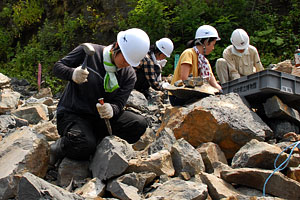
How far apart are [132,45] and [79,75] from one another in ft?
1.82

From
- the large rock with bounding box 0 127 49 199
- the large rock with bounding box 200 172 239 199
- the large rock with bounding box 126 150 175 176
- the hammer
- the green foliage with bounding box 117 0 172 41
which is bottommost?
the large rock with bounding box 200 172 239 199

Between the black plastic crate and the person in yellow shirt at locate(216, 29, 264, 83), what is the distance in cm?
118

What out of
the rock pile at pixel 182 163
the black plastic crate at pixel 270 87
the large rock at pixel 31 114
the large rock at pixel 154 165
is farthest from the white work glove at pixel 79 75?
the large rock at pixel 31 114

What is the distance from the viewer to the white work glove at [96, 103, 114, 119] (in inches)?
141

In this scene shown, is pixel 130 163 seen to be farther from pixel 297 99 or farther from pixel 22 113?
pixel 22 113

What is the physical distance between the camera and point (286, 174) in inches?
130

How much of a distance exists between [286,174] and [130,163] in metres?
1.32

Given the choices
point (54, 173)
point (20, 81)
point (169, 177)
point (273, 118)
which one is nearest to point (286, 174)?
point (169, 177)

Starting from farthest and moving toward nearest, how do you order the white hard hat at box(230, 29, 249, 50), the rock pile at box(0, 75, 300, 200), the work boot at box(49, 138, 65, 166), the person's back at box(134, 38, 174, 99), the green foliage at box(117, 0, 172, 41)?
the green foliage at box(117, 0, 172, 41), the person's back at box(134, 38, 174, 99), the white hard hat at box(230, 29, 249, 50), the work boot at box(49, 138, 65, 166), the rock pile at box(0, 75, 300, 200)

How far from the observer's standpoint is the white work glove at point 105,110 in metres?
3.59

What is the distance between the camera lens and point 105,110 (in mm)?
3602

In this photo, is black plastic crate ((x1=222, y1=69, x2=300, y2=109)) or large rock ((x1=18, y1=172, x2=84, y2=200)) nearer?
large rock ((x1=18, y1=172, x2=84, y2=200))

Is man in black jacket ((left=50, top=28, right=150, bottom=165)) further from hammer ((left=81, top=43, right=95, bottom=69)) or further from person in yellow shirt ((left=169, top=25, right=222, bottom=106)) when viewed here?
person in yellow shirt ((left=169, top=25, right=222, bottom=106))

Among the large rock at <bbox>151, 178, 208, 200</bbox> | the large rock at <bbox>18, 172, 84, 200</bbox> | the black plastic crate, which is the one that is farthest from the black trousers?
the black plastic crate
